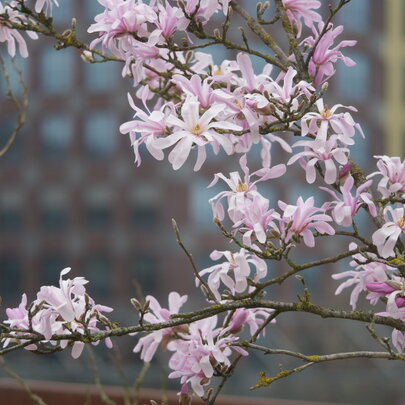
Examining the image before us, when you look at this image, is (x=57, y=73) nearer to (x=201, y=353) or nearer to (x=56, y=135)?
(x=56, y=135)

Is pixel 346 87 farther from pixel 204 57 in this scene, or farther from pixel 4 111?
pixel 204 57

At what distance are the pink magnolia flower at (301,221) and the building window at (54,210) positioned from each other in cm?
2505

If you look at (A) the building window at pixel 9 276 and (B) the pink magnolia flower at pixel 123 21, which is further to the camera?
(A) the building window at pixel 9 276

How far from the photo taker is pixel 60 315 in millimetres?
1571

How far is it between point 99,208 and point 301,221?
24.2m

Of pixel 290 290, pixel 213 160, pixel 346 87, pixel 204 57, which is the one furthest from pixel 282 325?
pixel 204 57

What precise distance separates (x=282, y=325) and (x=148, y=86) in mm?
24423

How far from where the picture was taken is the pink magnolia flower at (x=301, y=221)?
153 cm

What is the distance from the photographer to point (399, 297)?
5.28 feet

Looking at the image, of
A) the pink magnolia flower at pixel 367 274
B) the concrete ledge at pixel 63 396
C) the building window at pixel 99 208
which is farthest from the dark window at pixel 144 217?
the pink magnolia flower at pixel 367 274

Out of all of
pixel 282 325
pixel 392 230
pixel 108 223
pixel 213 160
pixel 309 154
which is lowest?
pixel 282 325

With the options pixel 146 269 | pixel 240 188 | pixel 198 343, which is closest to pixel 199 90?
pixel 240 188

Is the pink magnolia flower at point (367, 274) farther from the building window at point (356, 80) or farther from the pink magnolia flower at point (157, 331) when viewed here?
the building window at point (356, 80)

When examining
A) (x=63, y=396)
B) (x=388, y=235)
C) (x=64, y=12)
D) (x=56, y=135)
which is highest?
(x=388, y=235)
